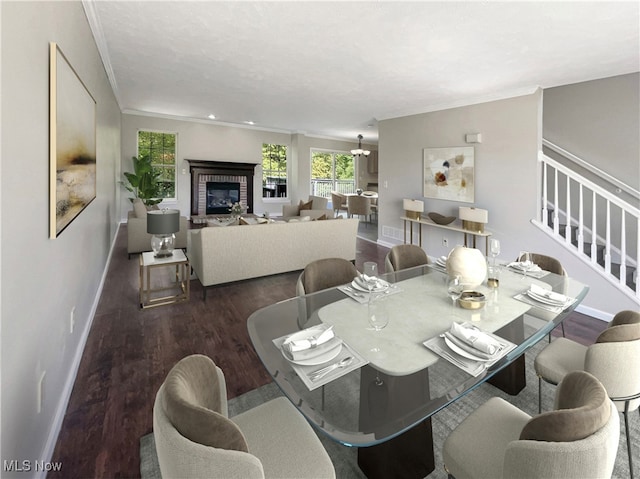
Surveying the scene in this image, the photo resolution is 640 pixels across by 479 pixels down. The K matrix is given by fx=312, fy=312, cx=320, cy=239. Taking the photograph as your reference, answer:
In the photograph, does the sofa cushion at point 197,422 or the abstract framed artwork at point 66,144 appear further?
the abstract framed artwork at point 66,144

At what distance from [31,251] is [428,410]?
1698 mm

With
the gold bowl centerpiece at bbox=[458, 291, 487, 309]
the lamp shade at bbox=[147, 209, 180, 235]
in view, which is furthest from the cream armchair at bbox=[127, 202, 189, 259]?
the gold bowl centerpiece at bbox=[458, 291, 487, 309]

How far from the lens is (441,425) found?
1.78m

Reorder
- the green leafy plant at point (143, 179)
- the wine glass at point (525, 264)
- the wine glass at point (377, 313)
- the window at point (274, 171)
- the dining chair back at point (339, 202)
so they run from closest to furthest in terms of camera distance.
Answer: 1. the wine glass at point (377, 313)
2. the wine glass at point (525, 264)
3. the green leafy plant at point (143, 179)
4. the dining chair back at point (339, 202)
5. the window at point (274, 171)

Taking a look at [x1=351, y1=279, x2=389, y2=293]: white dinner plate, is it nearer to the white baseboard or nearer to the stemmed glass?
the stemmed glass

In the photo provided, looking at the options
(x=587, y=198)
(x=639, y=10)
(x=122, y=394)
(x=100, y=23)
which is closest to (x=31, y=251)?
(x=122, y=394)

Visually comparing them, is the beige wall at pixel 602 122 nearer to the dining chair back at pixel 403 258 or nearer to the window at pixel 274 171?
the dining chair back at pixel 403 258

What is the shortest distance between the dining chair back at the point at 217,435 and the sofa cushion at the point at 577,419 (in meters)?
0.62

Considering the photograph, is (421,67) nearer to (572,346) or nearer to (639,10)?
(639,10)

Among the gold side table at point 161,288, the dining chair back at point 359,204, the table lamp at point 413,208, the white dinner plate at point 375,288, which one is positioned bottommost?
the gold side table at point 161,288

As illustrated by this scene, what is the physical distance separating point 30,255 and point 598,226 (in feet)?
19.6

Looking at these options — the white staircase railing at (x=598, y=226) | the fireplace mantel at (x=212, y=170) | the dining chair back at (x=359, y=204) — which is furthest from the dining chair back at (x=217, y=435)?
the fireplace mantel at (x=212, y=170)

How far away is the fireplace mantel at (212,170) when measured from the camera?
8492mm

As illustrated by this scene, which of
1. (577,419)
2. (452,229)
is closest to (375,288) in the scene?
(577,419)
